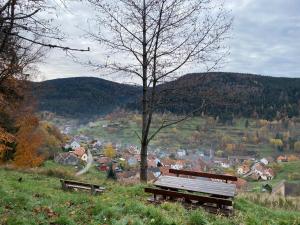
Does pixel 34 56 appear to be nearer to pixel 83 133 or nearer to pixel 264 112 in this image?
pixel 264 112

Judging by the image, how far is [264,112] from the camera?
12875cm

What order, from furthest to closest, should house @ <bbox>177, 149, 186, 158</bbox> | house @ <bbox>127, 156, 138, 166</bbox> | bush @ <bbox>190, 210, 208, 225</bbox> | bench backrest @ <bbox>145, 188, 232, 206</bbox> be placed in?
house @ <bbox>177, 149, 186, 158</bbox>
house @ <bbox>127, 156, 138, 166</bbox>
bench backrest @ <bbox>145, 188, 232, 206</bbox>
bush @ <bbox>190, 210, 208, 225</bbox>

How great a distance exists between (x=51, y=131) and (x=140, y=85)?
5626 centimetres

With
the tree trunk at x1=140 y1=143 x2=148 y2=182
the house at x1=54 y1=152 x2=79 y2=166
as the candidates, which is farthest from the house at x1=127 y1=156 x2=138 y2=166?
the tree trunk at x1=140 y1=143 x2=148 y2=182

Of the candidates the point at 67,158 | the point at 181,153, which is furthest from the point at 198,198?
the point at 181,153

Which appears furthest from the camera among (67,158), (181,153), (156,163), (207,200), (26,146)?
(181,153)

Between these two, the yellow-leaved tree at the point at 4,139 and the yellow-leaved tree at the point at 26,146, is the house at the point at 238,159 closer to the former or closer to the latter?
the yellow-leaved tree at the point at 26,146

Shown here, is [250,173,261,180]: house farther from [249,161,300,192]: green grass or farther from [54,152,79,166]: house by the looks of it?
[54,152,79,166]: house

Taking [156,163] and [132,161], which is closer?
[156,163]

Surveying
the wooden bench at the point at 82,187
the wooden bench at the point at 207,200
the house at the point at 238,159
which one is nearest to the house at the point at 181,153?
the house at the point at 238,159

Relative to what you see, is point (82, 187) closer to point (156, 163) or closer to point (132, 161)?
point (156, 163)

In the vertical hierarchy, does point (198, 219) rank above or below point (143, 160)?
below

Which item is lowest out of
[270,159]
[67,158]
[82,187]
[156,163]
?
[270,159]

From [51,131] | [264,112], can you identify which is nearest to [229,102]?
[51,131]
